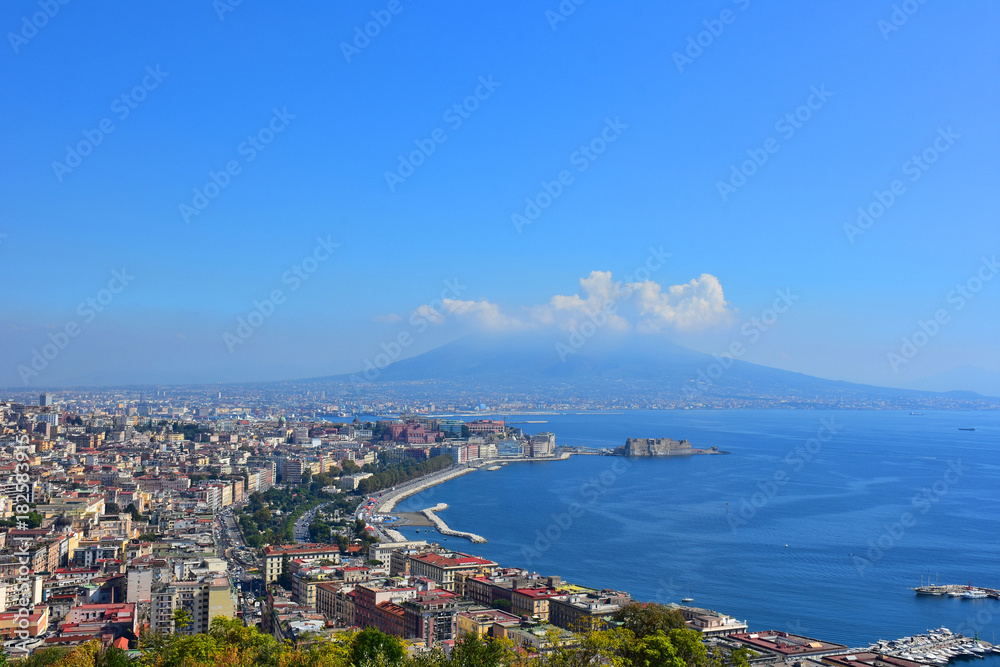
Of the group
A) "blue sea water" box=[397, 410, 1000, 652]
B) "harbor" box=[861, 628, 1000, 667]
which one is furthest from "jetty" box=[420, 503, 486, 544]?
"harbor" box=[861, 628, 1000, 667]

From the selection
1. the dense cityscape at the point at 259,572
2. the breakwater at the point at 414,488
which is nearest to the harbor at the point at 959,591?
the dense cityscape at the point at 259,572

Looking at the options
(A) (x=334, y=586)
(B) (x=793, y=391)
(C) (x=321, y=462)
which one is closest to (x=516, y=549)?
(A) (x=334, y=586)

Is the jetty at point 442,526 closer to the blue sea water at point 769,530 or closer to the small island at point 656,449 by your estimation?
the blue sea water at point 769,530

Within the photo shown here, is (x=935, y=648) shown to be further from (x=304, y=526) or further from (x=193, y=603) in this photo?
(x=304, y=526)

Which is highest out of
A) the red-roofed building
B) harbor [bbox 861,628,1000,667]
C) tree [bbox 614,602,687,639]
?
tree [bbox 614,602,687,639]

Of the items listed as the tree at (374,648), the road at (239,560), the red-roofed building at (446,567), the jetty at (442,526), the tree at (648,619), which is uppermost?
the tree at (374,648)

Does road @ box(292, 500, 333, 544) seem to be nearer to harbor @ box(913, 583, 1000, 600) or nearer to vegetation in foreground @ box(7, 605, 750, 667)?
vegetation in foreground @ box(7, 605, 750, 667)
